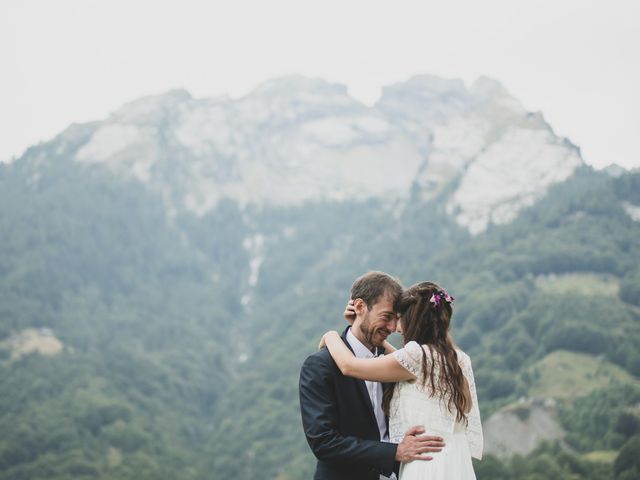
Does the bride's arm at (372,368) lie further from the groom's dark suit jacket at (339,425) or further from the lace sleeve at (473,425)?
the lace sleeve at (473,425)

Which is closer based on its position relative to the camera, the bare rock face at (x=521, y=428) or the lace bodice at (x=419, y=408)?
the lace bodice at (x=419, y=408)

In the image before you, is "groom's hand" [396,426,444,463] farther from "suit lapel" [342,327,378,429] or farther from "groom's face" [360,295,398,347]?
"groom's face" [360,295,398,347]

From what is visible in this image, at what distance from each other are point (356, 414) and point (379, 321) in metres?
0.97

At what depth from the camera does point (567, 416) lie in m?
114

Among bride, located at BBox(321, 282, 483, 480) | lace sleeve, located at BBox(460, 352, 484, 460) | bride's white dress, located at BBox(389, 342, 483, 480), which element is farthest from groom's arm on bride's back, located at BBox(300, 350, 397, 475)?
lace sleeve, located at BBox(460, 352, 484, 460)

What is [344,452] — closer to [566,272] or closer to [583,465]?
[583,465]

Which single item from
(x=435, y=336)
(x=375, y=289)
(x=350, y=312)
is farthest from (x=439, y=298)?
(x=350, y=312)

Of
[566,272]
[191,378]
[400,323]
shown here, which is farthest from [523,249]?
[400,323]

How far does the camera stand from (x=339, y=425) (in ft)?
28.8

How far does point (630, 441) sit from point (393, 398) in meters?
92.8

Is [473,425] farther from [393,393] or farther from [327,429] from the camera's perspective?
[327,429]

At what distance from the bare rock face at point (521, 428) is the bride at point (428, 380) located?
104434 mm

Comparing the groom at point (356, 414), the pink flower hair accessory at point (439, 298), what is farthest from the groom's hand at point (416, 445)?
the pink flower hair accessory at point (439, 298)

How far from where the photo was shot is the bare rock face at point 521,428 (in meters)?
111
